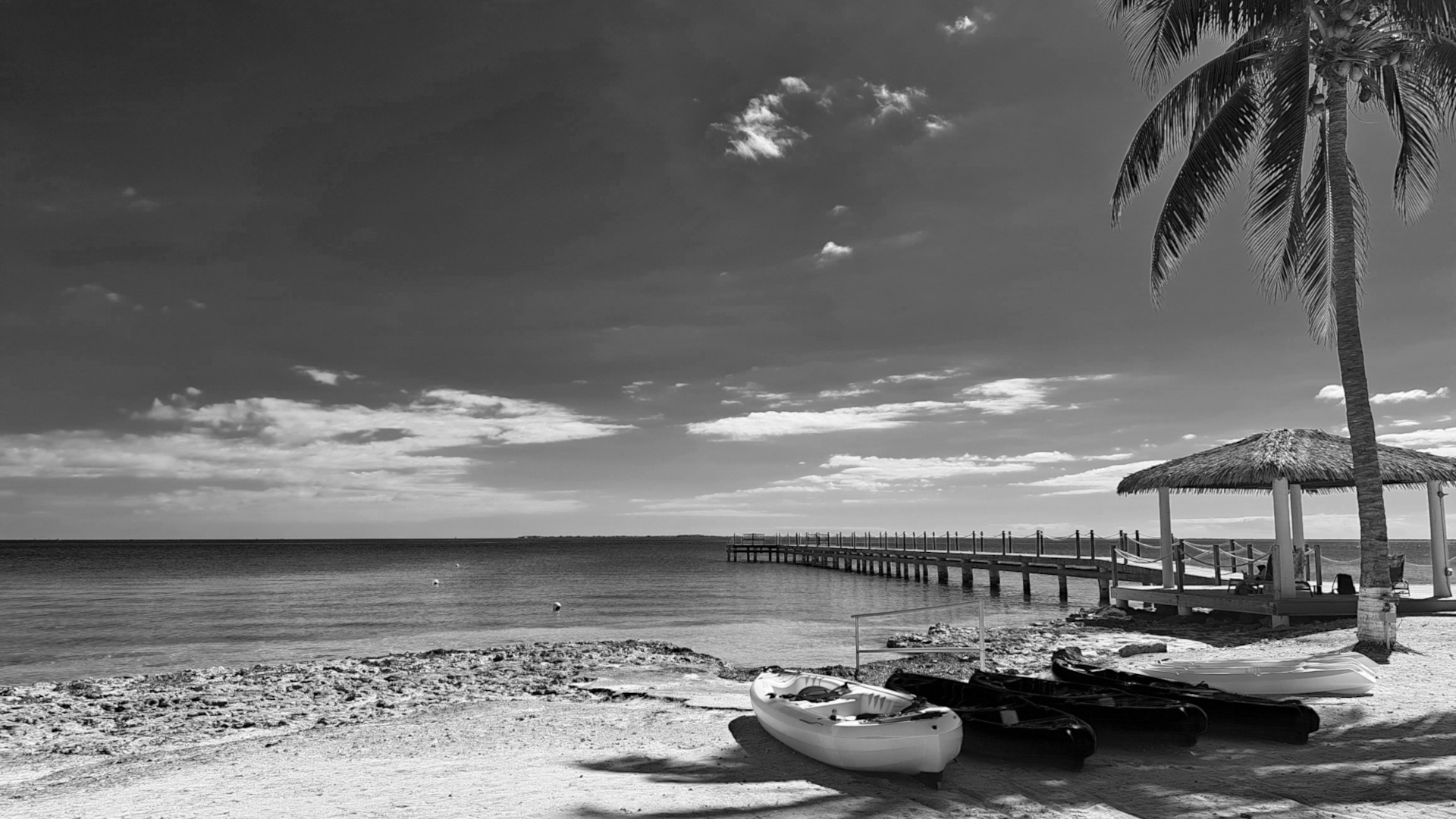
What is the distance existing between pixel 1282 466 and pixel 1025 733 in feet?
34.3

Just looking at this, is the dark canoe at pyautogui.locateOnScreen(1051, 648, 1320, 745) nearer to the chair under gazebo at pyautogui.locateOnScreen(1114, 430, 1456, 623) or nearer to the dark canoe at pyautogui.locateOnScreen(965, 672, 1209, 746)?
the dark canoe at pyautogui.locateOnScreen(965, 672, 1209, 746)

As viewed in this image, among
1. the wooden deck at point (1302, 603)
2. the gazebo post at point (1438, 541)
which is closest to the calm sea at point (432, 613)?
the wooden deck at point (1302, 603)

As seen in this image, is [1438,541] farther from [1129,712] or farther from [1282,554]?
[1129,712]

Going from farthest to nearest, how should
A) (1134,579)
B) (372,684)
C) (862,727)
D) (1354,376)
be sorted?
(1134,579)
(372,684)
(1354,376)
(862,727)

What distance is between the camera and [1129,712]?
7.95 m

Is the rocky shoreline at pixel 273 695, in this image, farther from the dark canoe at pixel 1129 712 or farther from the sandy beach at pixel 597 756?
the dark canoe at pixel 1129 712

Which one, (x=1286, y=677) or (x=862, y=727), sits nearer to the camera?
(x=862, y=727)

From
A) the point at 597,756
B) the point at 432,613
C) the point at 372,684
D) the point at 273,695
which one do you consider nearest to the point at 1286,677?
the point at 597,756

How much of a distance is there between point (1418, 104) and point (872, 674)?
11971 millimetres

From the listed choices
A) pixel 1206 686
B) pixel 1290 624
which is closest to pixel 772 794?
pixel 1206 686

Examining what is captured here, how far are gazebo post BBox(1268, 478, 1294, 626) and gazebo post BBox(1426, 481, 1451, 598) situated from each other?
7.97ft

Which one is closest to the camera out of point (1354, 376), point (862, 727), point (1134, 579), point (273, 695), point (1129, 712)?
point (862, 727)

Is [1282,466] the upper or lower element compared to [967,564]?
upper

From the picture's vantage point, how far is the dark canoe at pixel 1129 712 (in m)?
7.78
